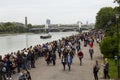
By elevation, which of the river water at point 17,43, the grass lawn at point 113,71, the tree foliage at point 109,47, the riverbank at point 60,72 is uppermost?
the tree foliage at point 109,47

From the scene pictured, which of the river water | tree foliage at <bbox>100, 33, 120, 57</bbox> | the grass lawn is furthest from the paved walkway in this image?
the river water

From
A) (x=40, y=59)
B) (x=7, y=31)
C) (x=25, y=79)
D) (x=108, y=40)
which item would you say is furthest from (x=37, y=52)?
(x=7, y=31)

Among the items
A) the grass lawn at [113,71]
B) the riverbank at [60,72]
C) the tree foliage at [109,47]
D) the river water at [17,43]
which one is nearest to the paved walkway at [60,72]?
the riverbank at [60,72]

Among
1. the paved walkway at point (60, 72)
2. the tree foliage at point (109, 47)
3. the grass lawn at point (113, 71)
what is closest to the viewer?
the grass lawn at point (113, 71)

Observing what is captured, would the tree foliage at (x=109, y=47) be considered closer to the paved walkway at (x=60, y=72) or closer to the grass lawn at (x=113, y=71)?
the paved walkway at (x=60, y=72)

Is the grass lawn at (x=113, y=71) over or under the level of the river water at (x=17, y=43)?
over

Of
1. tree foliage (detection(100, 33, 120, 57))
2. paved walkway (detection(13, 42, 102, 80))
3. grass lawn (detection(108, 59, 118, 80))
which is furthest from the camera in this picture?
tree foliage (detection(100, 33, 120, 57))

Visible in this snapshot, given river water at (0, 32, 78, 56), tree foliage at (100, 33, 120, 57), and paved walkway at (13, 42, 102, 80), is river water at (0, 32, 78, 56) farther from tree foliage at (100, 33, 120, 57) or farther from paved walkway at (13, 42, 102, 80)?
paved walkway at (13, 42, 102, 80)

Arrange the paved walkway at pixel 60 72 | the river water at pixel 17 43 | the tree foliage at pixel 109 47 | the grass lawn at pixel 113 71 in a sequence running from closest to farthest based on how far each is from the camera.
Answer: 1. the grass lawn at pixel 113 71
2. the paved walkway at pixel 60 72
3. the tree foliage at pixel 109 47
4. the river water at pixel 17 43

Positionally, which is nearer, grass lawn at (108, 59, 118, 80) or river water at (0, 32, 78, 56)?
grass lawn at (108, 59, 118, 80)

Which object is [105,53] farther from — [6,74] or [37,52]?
[6,74]

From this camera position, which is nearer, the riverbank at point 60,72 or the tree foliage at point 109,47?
the riverbank at point 60,72

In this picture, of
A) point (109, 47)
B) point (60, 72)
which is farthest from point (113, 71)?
point (109, 47)

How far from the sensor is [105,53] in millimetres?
35312
